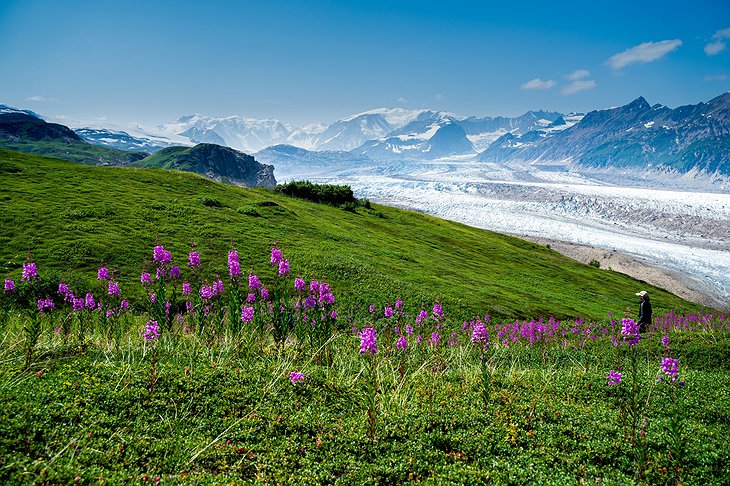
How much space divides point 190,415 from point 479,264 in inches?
1703

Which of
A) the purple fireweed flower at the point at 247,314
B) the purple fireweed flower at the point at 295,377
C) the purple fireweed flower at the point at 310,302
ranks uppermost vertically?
the purple fireweed flower at the point at 310,302

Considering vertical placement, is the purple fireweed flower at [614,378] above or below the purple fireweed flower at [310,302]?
below

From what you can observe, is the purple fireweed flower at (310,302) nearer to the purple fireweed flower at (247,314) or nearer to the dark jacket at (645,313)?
the purple fireweed flower at (247,314)

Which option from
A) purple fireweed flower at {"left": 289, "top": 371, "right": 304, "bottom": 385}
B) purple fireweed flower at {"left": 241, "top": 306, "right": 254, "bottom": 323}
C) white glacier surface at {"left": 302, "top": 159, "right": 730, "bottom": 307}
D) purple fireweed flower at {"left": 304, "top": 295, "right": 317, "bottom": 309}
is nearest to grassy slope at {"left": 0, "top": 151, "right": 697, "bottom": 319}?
purple fireweed flower at {"left": 241, "top": 306, "right": 254, "bottom": 323}

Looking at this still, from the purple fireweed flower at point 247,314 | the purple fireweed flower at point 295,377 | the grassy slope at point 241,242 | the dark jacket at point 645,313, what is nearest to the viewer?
the purple fireweed flower at point 295,377

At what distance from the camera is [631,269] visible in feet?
311

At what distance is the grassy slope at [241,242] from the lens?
23.5 m

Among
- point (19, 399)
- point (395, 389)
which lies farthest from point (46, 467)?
point (395, 389)

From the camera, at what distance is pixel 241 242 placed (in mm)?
29875

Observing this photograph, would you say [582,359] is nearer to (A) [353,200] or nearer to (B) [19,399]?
(B) [19,399]

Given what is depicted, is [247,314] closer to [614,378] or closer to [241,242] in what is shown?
[614,378]

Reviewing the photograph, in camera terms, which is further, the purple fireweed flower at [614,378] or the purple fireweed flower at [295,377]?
the purple fireweed flower at [614,378]

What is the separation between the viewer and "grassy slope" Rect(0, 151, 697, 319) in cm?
2353

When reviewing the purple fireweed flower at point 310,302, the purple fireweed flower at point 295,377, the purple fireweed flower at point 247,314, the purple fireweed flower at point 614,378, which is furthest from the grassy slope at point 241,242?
the purple fireweed flower at point 614,378
